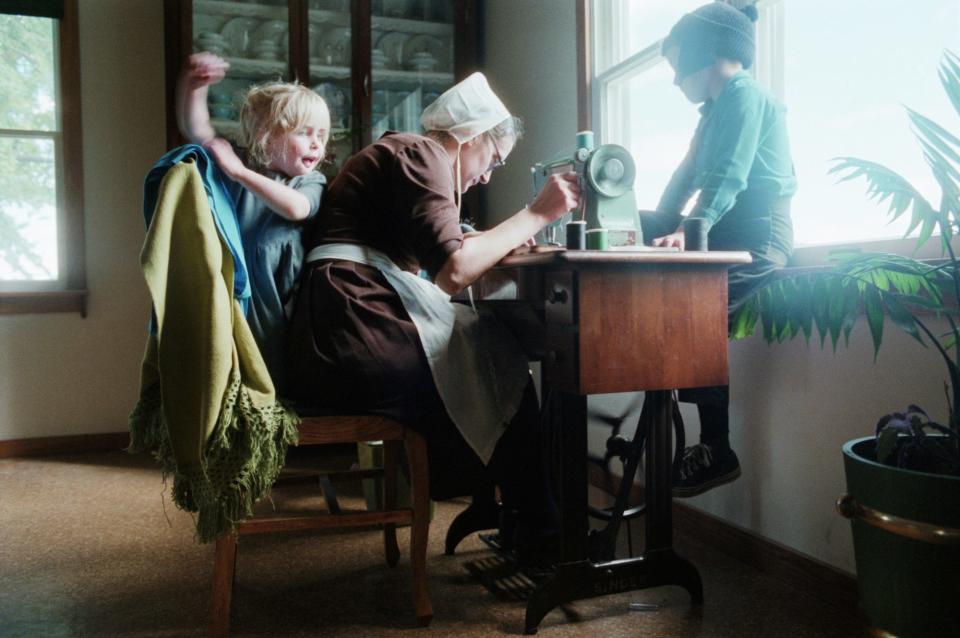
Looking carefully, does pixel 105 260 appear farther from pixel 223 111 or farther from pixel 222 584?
pixel 222 584

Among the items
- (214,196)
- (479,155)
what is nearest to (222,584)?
(214,196)

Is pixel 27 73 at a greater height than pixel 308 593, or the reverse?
pixel 27 73

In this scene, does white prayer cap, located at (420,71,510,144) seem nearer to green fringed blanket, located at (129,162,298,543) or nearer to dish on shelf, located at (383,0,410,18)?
green fringed blanket, located at (129,162,298,543)

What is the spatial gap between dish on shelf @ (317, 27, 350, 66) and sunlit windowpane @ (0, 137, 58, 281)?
1.45m

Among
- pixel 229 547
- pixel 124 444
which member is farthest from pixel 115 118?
pixel 229 547

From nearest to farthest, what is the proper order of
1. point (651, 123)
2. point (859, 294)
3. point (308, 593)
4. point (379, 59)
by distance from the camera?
point (859, 294)
point (308, 593)
point (651, 123)
point (379, 59)

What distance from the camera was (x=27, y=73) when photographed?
3.73 metres

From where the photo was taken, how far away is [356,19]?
3596mm

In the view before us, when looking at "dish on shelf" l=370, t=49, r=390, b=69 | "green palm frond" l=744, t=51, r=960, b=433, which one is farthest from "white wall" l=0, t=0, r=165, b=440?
"green palm frond" l=744, t=51, r=960, b=433

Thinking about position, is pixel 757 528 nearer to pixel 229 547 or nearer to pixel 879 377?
pixel 879 377

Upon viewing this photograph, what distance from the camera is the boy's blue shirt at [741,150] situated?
1750 mm

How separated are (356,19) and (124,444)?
2.39 meters

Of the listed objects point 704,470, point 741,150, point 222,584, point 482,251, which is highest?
point 741,150

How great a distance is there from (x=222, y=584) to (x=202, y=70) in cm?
102
